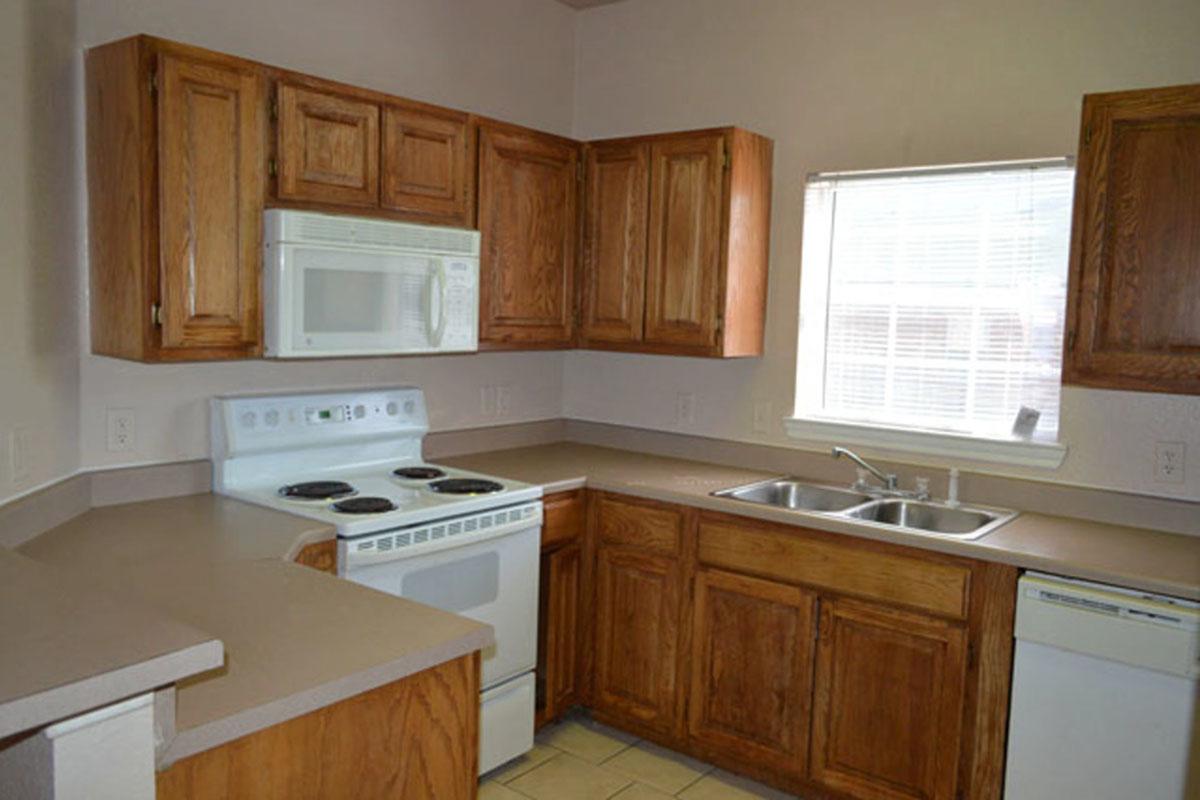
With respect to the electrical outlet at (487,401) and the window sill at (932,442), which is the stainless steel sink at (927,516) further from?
the electrical outlet at (487,401)

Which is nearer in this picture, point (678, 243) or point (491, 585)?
point (491, 585)

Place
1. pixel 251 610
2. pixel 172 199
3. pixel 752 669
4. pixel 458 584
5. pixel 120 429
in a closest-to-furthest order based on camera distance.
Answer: pixel 251 610, pixel 172 199, pixel 120 429, pixel 458 584, pixel 752 669

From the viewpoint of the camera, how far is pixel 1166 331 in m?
2.31

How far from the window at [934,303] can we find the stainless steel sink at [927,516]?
21 centimetres

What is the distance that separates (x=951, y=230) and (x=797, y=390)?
774 mm

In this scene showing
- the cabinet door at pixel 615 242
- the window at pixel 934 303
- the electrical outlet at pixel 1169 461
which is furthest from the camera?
the cabinet door at pixel 615 242

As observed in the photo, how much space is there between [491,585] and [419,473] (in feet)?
1.69

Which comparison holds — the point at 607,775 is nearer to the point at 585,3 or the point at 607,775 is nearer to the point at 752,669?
the point at 752,669

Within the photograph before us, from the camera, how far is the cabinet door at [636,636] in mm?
3172

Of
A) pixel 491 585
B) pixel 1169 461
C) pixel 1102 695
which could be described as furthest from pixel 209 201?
pixel 1169 461

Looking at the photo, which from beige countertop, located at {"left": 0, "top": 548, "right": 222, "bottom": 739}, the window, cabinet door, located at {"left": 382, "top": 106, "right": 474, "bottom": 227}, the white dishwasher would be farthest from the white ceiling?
beige countertop, located at {"left": 0, "top": 548, "right": 222, "bottom": 739}

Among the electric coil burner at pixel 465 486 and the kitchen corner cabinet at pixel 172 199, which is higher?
the kitchen corner cabinet at pixel 172 199

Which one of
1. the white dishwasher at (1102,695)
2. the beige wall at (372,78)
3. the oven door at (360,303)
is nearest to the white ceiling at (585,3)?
the beige wall at (372,78)

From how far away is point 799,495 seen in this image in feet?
10.9
